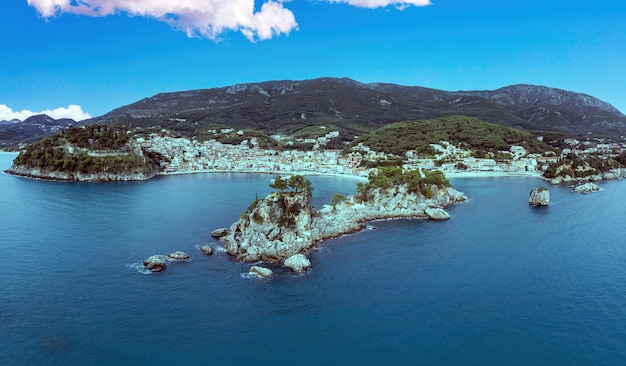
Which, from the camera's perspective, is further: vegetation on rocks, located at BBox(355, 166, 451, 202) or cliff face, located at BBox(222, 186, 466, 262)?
vegetation on rocks, located at BBox(355, 166, 451, 202)

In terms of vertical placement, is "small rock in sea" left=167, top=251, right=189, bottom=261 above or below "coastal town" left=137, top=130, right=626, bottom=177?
below

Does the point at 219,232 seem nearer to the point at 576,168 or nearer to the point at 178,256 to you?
the point at 178,256

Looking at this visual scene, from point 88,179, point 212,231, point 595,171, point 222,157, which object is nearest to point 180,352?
point 212,231

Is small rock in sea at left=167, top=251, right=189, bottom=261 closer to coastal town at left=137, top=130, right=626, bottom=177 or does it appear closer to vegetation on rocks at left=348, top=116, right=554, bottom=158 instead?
coastal town at left=137, top=130, right=626, bottom=177

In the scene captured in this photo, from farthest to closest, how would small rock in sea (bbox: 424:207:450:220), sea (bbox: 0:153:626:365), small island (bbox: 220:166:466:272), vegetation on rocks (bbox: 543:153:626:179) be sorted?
vegetation on rocks (bbox: 543:153:626:179)
small rock in sea (bbox: 424:207:450:220)
small island (bbox: 220:166:466:272)
sea (bbox: 0:153:626:365)

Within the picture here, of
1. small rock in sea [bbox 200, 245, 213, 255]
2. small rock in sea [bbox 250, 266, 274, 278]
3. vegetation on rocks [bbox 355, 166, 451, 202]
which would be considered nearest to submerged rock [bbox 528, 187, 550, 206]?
vegetation on rocks [bbox 355, 166, 451, 202]

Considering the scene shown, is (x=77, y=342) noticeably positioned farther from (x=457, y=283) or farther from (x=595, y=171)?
(x=595, y=171)

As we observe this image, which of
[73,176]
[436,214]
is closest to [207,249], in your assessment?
[436,214]
